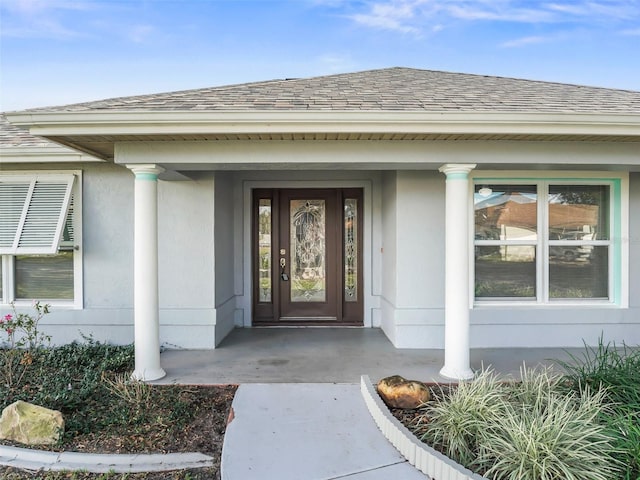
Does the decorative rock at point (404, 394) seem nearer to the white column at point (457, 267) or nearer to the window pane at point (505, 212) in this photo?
the white column at point (457, 267)

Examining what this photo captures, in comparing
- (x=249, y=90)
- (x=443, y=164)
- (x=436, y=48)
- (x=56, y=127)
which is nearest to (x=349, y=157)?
(x=443, y=164)

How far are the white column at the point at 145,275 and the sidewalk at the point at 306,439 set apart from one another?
121 centimetres

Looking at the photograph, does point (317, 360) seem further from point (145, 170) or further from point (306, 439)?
point (145, 170)

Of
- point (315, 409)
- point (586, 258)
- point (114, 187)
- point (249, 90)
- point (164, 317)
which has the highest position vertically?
point (249, 90)

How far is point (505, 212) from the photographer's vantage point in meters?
5.99

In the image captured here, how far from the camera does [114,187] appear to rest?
20.1ft

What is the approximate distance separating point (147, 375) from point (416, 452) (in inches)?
123

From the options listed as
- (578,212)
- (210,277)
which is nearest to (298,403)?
(210,277)

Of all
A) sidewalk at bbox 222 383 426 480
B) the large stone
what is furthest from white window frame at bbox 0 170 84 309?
sidewalk at bbox 222 383 426 480

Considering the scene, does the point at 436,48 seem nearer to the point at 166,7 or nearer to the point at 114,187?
the point at 166,7

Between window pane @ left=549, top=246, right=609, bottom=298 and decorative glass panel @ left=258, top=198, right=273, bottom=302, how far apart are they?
184 inches

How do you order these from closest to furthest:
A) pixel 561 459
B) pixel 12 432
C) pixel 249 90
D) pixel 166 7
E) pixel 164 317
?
1. pixel 561 459
2. pixel 12 432
3. pixel 249 90
4. pixel 164 317
5. pixel 166 7

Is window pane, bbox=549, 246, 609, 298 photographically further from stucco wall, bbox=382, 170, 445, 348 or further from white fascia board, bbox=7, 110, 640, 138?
white fascia board, bbox=7, 110, 640, 138

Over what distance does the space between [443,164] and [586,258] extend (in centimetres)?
335
